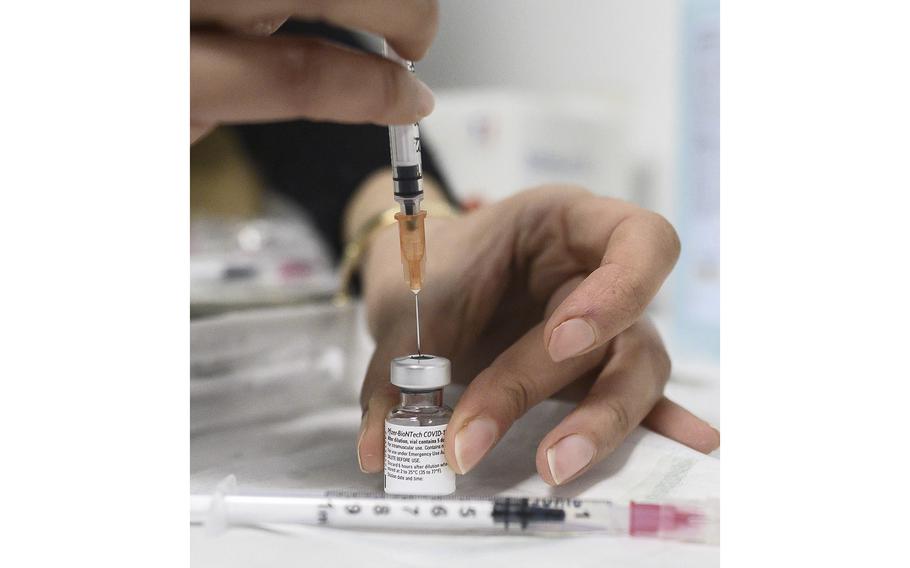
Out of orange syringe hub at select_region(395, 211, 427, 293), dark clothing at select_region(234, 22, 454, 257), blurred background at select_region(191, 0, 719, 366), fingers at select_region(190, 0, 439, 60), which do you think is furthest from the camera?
dark clothing at select_region(234, 22, 454, 257)

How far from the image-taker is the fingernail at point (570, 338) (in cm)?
41

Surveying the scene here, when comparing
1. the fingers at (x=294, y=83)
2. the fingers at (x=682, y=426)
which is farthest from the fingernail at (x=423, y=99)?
the fingers at (x=682, y=426)

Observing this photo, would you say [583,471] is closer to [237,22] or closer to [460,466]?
[460,466]

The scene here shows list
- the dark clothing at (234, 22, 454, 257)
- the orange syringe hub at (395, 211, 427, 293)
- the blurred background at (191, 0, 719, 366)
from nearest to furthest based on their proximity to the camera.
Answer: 1. the orange syringe hub at (395, 211, 427, 293)
2. the blurred background at (191, 0, 719, 366)
3. the dark clothing at (234, 22, 454, 257)

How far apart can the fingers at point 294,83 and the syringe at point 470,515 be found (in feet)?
0.65

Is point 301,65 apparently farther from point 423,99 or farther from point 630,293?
point 630,293

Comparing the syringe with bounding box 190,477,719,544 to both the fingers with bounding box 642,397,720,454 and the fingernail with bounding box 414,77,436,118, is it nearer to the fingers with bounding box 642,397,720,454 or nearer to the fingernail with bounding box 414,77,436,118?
the fingers with bounding box 642,397,720,454

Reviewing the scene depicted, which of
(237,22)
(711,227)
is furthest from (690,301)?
(237,22)

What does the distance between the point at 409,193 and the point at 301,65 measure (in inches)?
4.0

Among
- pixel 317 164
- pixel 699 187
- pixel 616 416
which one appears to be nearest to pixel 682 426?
pixel 616 416

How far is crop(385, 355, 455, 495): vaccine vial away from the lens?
0.43m

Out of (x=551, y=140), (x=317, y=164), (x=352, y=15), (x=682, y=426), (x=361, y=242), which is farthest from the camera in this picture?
(x=317, y=164)

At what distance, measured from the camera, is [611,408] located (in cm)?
46

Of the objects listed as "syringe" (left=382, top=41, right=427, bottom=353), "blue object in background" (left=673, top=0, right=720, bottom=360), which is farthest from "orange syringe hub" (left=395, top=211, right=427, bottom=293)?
"blue object in background" (left=673, top=0, right=720, bottom=360)
